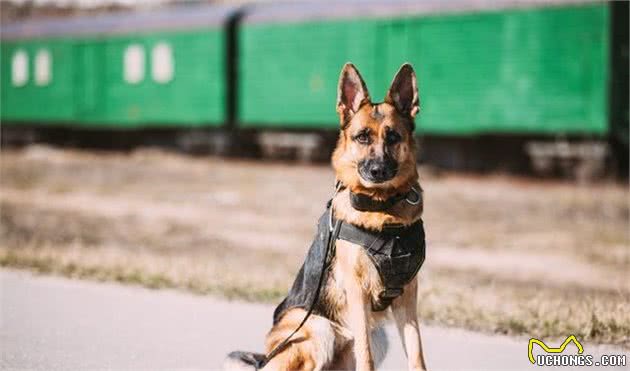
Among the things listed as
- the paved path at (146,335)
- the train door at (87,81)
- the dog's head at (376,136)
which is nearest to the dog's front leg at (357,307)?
the dog's head at (376,136)

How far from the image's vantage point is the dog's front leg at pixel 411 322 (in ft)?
14.8

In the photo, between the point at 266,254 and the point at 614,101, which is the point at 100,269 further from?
the point at 614,101

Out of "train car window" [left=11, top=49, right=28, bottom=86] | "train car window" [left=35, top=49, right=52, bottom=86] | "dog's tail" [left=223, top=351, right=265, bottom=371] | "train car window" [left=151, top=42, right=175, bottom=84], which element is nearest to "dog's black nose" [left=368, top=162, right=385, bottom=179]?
"dog's tail" [left=223, top=351, right=265, bottom=371]

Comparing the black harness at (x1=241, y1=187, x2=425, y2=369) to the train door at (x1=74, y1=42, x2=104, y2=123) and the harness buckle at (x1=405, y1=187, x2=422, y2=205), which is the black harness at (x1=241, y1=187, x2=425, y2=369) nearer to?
the harness buckle at (x1=405, y1=187, x2=422, y2=205)

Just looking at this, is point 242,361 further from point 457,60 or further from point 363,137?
point 457,60

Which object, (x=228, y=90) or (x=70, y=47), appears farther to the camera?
(x=70, y=47)

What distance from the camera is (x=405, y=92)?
14.9ft

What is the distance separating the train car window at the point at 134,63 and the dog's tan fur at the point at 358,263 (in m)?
20.6

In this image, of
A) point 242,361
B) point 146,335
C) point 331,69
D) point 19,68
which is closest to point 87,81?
point 19,68

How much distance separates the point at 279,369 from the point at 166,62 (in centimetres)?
2019

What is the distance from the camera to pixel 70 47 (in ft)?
86.7

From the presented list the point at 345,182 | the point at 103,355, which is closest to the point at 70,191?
the point at 103,355

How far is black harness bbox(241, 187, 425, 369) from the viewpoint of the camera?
4.41 m

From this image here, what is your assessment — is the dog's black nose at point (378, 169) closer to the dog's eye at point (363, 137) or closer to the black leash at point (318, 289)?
the dog's eye at point (363, 137)
